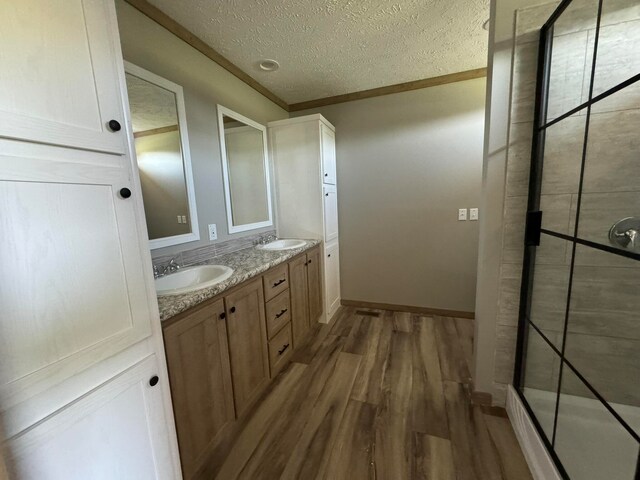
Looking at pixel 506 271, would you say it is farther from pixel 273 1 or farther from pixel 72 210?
pixel 273 1

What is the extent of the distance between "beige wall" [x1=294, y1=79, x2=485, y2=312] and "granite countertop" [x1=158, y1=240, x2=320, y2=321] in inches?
32.0

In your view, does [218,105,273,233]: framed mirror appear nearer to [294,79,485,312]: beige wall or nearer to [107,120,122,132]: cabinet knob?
[294,79,485,312]: beige wall

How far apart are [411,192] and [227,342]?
7.43ft

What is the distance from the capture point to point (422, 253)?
108 inches

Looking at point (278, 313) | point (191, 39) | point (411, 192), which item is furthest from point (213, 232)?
point (411, 192)

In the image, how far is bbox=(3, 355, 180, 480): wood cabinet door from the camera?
621 millimetres

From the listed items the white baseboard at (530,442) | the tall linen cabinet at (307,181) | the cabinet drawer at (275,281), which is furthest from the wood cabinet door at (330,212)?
the white baseboard at (530,442)

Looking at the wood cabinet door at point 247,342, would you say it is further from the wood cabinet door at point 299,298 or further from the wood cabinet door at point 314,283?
the wood cabinet door at point 314,283

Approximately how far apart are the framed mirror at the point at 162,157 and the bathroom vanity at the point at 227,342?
1.34 ft

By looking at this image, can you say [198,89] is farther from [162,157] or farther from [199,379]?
[199,379]

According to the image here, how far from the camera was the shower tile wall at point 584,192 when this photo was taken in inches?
42.7

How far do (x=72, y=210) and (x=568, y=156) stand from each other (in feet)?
6.44

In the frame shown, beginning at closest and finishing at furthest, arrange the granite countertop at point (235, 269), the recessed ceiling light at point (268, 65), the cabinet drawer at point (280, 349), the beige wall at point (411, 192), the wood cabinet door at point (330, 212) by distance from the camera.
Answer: the granite countertop at point (235, 269)
the cabinet drawer at point (280, 349)
the recessed ceiling light at point (268, 65)
the beige wall at point (411, 192)
the wood cabinet door at point (330, 212)

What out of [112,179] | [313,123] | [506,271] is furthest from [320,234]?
[112,179]
